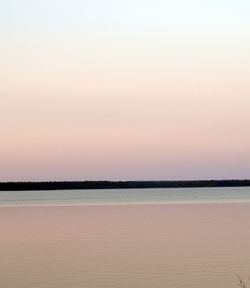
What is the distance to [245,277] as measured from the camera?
15648 millimetres

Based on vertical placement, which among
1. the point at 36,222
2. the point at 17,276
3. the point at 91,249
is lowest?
the point at 36,222

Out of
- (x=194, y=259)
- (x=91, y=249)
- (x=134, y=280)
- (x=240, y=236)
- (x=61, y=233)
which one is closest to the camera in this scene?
(x=134, y=280)

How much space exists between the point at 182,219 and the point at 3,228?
876 centimetres

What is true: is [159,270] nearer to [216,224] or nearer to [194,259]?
[194,259]

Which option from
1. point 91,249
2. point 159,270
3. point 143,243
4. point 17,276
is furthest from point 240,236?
point 17,276

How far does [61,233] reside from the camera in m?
25.9

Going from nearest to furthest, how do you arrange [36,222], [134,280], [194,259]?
[134,280] < [194,259] < [36,222]

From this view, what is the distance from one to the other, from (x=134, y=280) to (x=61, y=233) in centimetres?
1065

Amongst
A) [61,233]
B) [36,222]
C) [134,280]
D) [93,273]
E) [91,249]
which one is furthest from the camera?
[36,222]

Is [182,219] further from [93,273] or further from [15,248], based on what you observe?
[93,273]

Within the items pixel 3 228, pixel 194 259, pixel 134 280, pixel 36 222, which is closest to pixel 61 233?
pixel 3 228

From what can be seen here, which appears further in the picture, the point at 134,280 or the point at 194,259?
the point at 194,259

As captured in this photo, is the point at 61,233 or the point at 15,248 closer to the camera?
the point at 15,248

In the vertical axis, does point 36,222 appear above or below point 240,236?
below
